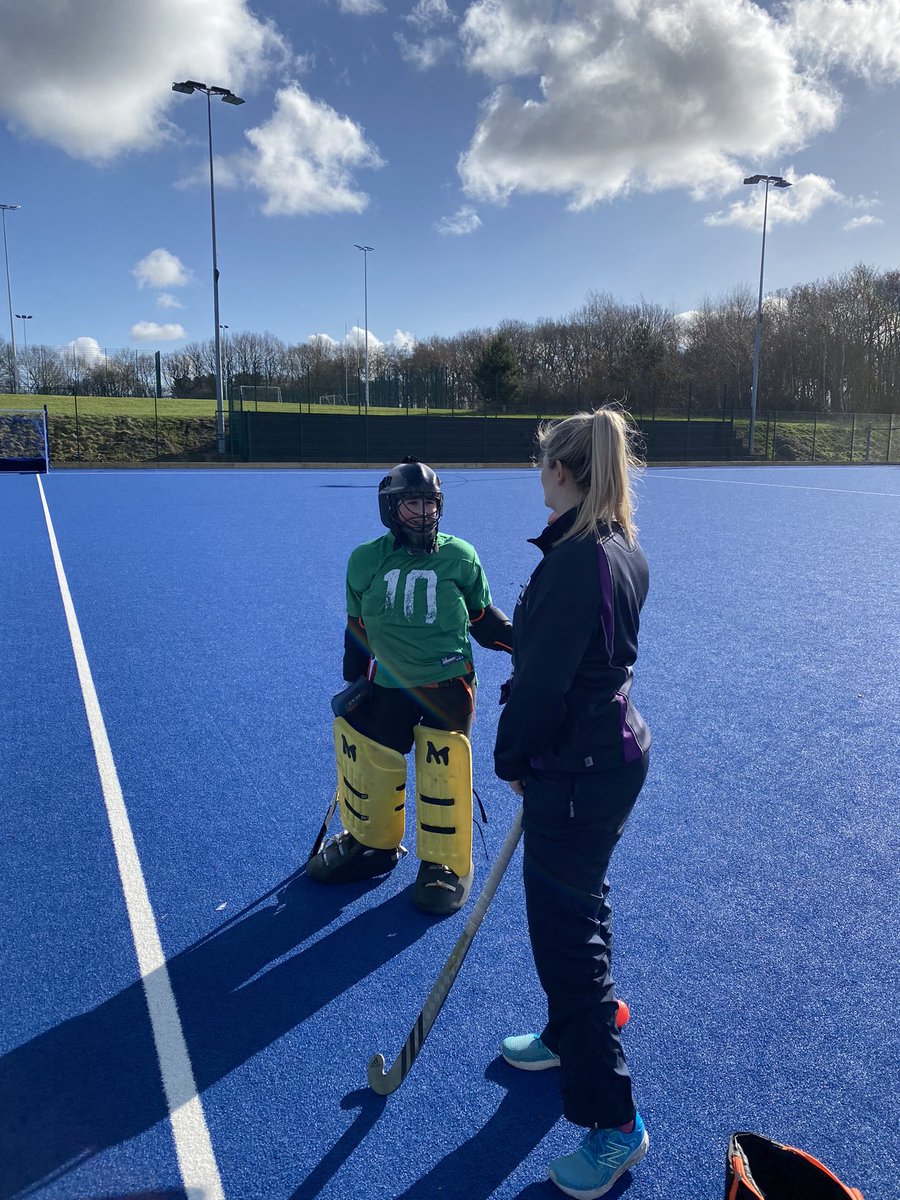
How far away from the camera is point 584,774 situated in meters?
2.15

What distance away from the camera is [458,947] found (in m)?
2.38

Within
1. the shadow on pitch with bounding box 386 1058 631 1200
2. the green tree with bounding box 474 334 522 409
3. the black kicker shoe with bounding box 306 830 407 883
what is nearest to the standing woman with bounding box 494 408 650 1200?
the shadow on pitch with bounding box 386 1058 631 1200

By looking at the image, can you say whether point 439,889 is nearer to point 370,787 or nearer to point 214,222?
point 370,787

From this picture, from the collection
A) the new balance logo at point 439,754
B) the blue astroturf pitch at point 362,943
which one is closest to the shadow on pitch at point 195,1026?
the blue astroturf pitch at point 362,943

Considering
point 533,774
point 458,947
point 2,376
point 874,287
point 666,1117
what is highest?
point 874,287

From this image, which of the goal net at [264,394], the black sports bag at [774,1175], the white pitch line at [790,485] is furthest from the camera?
the goal net at [264,394]

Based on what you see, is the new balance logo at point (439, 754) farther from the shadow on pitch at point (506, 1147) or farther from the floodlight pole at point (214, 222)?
the floodlight pole at point (214, 222)

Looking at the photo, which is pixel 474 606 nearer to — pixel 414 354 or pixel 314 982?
pixel 314 982

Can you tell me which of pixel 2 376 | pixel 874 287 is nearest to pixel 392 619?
pixel 874 287

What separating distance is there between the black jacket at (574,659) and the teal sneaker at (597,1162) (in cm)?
98

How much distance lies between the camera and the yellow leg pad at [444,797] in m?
3.46

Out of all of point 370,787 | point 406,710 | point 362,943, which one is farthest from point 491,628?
A: point 362,943

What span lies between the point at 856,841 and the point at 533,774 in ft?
8.57

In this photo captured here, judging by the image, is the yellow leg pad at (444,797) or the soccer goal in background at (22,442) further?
the soccer goal in background at (22,442)
